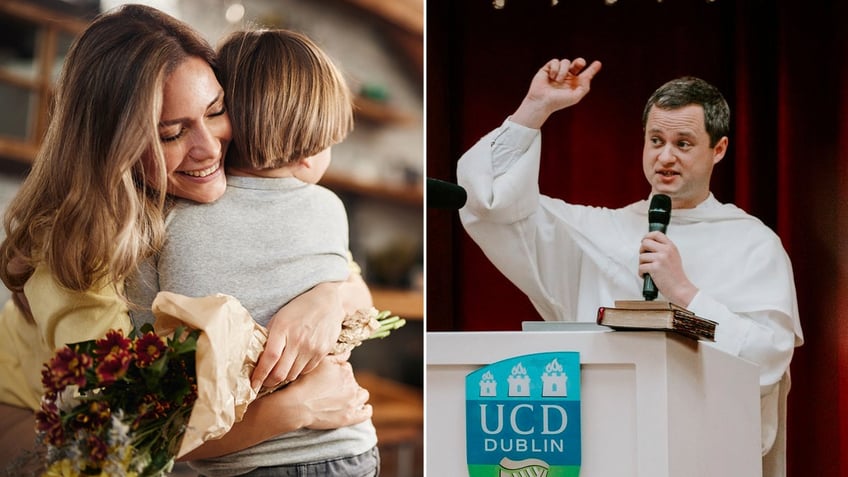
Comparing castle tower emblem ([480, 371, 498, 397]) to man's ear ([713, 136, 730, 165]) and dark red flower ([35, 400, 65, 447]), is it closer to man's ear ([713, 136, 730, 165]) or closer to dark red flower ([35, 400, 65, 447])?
dark red flower ([35, 400, 65, 447])

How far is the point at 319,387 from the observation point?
2.23 meters

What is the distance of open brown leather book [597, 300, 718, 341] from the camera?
2100 millimetres

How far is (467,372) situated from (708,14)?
200 centimetres

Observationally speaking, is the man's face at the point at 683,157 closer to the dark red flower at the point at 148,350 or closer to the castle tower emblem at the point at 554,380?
the castle tower emblem at the point at 554,380

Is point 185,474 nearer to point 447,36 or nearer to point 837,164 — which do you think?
point 447,36

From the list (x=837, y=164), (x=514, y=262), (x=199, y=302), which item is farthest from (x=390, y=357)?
(x=837, y=164)

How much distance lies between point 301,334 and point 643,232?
1.61m

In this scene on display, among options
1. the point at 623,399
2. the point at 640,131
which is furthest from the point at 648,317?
the point at 640,131

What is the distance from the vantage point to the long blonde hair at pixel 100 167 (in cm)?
218

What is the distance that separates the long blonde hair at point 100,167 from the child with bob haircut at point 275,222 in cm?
8

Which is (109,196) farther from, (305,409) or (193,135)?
(305,409)

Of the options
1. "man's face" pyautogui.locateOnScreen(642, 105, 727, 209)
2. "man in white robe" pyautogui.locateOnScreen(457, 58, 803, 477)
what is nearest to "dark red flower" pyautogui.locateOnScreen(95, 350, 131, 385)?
"man in white robe" pyautogui.locateOnScreen(457, 58, 803, 477)

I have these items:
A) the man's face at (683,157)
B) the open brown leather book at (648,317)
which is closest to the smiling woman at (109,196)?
the open brown leather book at (648,317)

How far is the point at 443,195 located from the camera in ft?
7.66
